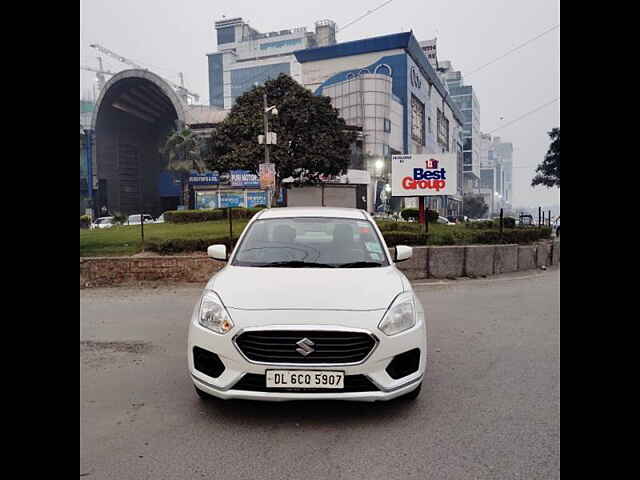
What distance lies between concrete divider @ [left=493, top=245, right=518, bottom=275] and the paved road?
20.8 feet

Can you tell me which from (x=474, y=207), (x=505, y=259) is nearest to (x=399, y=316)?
(x=505, y=259)

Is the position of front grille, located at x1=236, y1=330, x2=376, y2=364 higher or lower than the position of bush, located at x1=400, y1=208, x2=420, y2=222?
lower

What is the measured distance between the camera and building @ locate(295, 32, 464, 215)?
224ft

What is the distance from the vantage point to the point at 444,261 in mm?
11000

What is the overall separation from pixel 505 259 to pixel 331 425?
32.2 ft

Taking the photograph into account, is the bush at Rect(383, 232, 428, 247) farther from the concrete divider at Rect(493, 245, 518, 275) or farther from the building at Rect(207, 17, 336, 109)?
the building at Rect(207, 17, 336, 109)

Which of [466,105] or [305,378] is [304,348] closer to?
[305,378]

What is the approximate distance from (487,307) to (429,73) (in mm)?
93101

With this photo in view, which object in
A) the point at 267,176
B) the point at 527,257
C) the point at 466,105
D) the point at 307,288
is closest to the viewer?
the point at 307,288

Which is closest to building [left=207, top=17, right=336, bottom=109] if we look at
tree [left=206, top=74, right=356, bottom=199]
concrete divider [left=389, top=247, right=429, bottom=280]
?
tree [left=206, top=74, right=356, bottom=199]
